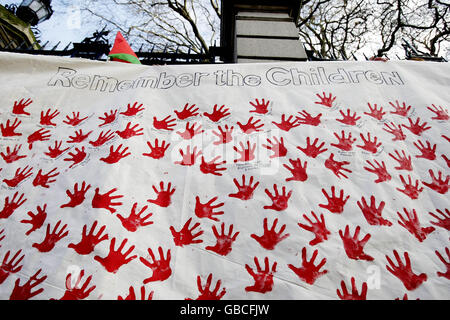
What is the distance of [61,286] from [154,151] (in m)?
0.78

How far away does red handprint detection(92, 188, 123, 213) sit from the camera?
1.13 metres

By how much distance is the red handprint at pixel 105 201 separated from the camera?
1.13 meters

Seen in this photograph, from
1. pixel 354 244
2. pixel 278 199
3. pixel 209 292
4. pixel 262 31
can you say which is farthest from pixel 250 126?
pixel 262 31

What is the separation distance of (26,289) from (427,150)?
2.21 m

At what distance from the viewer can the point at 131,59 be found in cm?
211

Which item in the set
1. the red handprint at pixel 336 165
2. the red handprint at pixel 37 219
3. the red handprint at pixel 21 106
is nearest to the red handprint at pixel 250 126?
the red handprint at pixel 336 165

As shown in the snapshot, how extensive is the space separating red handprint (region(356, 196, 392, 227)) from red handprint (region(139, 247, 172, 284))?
39.2 inches

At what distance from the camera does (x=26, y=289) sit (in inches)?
36.5

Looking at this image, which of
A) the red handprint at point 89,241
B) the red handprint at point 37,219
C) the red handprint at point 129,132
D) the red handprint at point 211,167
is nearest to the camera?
the red handprint at point 89,241

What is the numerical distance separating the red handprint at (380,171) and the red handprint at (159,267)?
1.19m

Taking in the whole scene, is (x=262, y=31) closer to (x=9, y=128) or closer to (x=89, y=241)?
(x=9, y=128)

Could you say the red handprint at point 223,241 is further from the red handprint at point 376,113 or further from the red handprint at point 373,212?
the red handprint at point 376,113

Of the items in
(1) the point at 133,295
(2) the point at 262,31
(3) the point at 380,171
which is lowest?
(1) the point at 133,295
